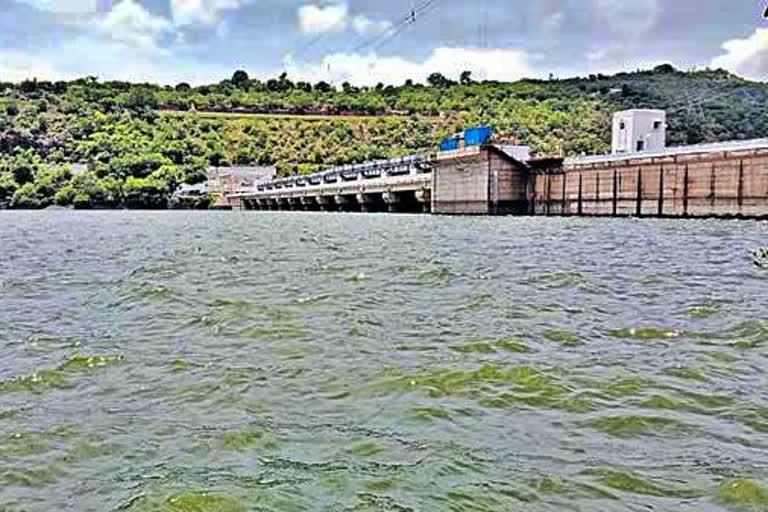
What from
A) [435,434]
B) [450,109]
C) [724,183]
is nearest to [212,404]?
[435,434]

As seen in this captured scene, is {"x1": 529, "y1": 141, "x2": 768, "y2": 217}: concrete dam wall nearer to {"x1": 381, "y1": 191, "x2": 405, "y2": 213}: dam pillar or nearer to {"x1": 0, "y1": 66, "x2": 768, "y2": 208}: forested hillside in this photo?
{"x1": 381, "y1": 191, "x2": 405, "y2": 213}: dam pillar

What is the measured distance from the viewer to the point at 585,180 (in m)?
60.8

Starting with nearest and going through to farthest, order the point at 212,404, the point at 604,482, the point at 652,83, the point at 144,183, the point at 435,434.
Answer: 1. the point at 604,482
2. the point at 435,434
3. the point at 212,404
4. the point at 144,183
5. the point at 652,83

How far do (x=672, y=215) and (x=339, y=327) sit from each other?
44738 millimetres

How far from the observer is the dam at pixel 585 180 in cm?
4903

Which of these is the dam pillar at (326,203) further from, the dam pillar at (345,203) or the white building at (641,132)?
the white building at (641,132)

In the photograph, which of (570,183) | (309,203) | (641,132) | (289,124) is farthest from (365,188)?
(289,124)

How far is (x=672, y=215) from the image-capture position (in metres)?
52.8

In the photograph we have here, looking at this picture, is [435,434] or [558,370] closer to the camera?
[435,434]

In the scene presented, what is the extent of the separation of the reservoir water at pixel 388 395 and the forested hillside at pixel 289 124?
10102 cm

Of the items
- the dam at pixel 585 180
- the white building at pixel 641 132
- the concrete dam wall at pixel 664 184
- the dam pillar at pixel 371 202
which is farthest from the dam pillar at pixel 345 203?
the white building at pixel 641 132

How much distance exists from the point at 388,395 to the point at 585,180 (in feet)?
179

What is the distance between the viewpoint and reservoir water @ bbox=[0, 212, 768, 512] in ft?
20.0

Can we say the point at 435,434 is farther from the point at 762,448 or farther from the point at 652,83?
Result: the point at 652,83
